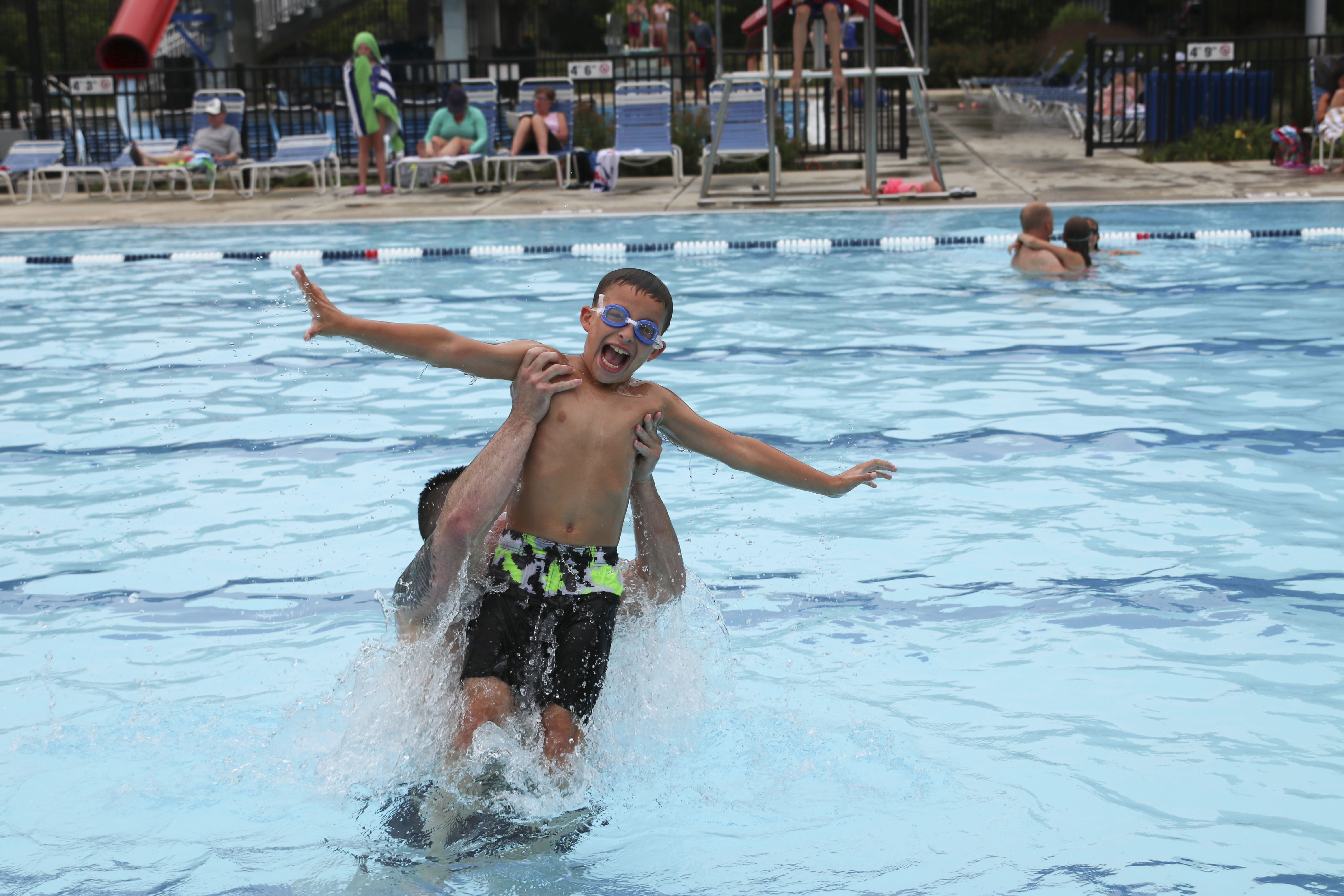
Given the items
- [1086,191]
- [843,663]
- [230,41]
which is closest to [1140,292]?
[1086,191]

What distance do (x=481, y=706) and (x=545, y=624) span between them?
273 millimetres

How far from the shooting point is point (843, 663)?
4055 mm

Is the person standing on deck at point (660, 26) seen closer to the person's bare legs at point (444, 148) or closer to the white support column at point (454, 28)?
the white support column at point (454, 28)

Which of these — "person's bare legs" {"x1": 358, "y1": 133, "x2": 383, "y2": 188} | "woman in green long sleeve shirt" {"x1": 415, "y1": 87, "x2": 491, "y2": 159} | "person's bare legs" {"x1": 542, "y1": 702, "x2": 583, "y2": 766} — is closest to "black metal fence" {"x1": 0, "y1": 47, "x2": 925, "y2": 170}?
"woman in green long sleeve shirt" {"x1": 415, "y1": 87, "x2": 491, "y2": 159}

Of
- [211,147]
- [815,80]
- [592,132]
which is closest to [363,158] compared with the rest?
[211,147]

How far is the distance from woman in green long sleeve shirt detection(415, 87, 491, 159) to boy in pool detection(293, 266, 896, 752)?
13.4 m

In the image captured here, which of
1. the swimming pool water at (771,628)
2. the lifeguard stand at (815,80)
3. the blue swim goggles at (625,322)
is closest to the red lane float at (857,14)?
the lifeguard stand at (815,80)

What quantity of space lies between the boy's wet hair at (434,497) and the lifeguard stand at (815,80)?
31.8ft

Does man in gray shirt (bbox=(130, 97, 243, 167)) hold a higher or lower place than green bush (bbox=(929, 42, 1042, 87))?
lower

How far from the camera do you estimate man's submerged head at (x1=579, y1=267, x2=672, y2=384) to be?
3.03 metres

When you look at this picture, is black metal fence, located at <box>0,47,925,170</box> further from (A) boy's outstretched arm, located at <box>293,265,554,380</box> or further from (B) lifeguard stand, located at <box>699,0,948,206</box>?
(A) boy's outstretched arm, located at <box>293,265,554,380</box>

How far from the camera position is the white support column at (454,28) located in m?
25.1

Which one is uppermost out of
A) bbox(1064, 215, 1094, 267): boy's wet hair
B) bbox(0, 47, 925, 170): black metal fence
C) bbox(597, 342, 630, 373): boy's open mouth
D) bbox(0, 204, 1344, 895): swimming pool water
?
bbox(0, 47, 925, 170): black metal fence

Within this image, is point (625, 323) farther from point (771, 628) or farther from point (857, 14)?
point (857, 14)
